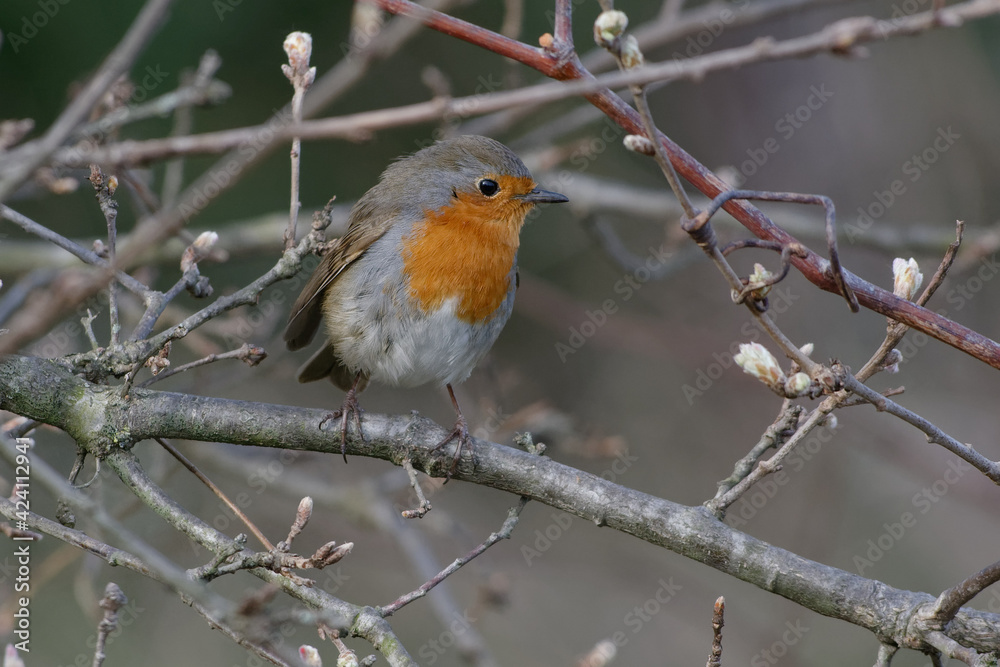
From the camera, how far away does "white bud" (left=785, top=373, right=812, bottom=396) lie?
5.93ft

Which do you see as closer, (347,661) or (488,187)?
(347,661)

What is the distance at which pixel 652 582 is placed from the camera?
239 inches

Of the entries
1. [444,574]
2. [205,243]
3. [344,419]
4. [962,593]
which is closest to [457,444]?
[344,419]

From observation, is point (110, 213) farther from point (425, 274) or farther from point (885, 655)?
point (885, 655)

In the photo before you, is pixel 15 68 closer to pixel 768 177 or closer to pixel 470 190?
pixel 470 190

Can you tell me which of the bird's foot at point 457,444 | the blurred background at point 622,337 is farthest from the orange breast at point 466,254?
the bird's foot at point 457,444

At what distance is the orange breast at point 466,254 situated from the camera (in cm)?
350

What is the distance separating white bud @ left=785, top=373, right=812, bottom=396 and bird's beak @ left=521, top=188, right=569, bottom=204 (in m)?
2.01

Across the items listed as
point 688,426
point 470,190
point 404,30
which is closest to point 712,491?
point 688,426

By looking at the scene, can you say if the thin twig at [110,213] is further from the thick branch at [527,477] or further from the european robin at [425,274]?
the european robin at [425,274]

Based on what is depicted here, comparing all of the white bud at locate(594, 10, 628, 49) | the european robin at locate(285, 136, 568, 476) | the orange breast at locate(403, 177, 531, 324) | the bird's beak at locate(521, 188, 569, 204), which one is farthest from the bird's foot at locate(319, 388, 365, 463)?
the white bud at locate(594, 10, 628, 49)

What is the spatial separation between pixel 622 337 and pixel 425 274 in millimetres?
2805

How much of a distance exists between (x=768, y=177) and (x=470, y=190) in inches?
152

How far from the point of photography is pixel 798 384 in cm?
181
